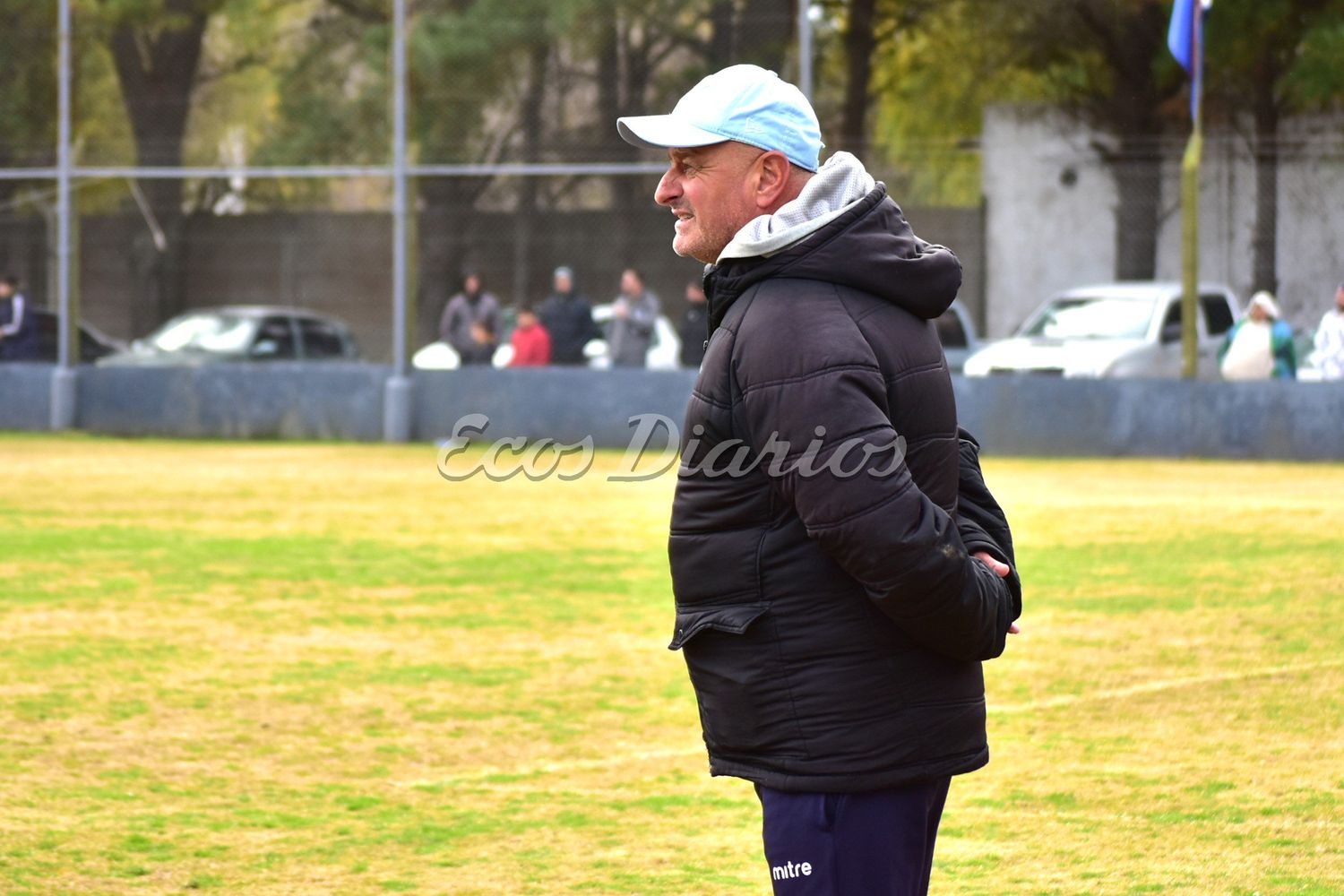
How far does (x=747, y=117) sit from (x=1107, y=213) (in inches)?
856

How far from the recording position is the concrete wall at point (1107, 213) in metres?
21.0

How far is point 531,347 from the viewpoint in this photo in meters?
22.1

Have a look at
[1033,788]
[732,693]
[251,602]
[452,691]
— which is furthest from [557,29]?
[732,693]

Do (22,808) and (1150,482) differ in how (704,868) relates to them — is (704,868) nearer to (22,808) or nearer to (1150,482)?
(22,808)

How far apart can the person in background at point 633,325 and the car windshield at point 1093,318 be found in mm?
4086

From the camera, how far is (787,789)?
2.98 meters

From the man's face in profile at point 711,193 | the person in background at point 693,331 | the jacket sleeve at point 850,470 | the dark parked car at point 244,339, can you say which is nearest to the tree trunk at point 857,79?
the person in background at point 693,331

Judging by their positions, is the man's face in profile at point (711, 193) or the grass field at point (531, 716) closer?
the man's face in profile at point (711, 193)

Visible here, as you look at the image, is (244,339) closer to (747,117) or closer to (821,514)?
(747,117)

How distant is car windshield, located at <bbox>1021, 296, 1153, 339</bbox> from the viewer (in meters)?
21.5

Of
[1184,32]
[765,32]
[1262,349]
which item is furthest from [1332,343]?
[765,32]

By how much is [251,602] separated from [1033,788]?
16.8 feet

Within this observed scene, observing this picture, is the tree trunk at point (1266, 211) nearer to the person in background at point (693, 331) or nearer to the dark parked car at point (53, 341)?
the person in background at point (693, 331)

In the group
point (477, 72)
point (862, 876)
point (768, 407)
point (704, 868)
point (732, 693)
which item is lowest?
point (704, 868)
